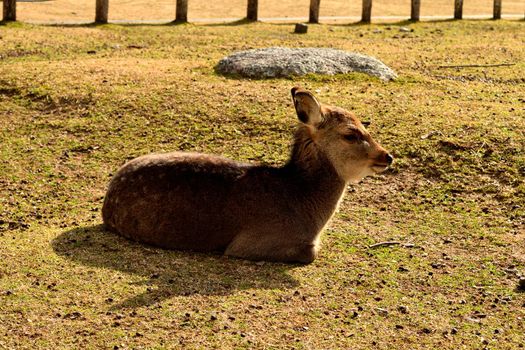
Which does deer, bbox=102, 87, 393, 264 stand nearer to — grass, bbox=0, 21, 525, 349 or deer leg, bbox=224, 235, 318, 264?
deer leg, bbox=224, 235, 318, 264

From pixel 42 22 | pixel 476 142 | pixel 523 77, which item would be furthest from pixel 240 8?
pixel 476 142

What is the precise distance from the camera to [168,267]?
8.38m

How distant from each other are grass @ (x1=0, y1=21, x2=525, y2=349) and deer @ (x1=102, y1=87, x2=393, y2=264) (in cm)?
20

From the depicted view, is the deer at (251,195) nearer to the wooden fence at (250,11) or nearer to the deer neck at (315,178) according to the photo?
the deer neck at (315,178)

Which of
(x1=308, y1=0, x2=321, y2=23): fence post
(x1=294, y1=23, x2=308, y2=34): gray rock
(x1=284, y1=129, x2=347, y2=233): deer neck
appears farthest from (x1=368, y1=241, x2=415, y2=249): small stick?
(x1=308, y1=0, x2=321, y2=23): fence post

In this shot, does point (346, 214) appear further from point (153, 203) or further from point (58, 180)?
point (58, 180)

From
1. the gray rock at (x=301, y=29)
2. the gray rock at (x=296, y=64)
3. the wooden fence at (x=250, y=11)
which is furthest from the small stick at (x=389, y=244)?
the wooden fence at (x=250, y=11)

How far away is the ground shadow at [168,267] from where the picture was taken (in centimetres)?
790

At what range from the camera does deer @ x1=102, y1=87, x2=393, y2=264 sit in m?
8.78

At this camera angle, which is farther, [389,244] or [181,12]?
[181,12]

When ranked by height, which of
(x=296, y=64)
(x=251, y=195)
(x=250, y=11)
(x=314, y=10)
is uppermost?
(x=314, y=10)

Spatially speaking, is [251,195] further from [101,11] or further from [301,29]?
[101,11]

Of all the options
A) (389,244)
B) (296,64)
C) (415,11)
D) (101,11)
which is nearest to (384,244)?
(389,244)

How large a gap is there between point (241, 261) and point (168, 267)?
700 millimetres
